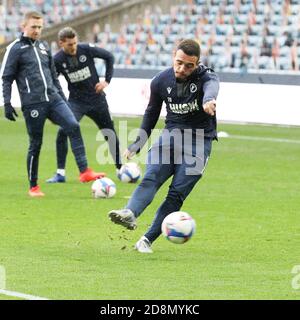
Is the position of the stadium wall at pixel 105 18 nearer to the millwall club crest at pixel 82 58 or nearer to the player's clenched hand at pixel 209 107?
the millwall club crest at pixel 82 58

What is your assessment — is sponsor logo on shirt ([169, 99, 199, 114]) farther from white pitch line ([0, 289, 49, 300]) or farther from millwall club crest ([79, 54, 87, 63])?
millwall club crest ([79, 54, 87, 63])

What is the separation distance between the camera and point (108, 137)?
58.1 ft

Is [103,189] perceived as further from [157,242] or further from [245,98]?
[245,98]

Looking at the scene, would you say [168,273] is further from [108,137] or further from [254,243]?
[108,137]

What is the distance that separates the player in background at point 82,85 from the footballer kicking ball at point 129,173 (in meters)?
0.59

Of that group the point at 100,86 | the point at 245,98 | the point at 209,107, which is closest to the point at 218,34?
the point at 245,98

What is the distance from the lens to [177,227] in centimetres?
1043

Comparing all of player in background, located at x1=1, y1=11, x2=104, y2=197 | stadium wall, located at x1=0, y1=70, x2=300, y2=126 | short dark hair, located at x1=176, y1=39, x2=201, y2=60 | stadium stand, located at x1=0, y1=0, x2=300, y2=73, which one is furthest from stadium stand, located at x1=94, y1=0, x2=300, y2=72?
short dark hair, located at x1=176, y1=39, x2=201, y2=60

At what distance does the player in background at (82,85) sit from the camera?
56.6 ft

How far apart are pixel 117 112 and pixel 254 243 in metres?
19.2

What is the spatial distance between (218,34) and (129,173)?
20.2m

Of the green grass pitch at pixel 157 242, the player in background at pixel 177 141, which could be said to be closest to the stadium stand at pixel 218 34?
the green grass pitch at pixel 157 242

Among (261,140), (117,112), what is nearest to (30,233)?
(261,140)
